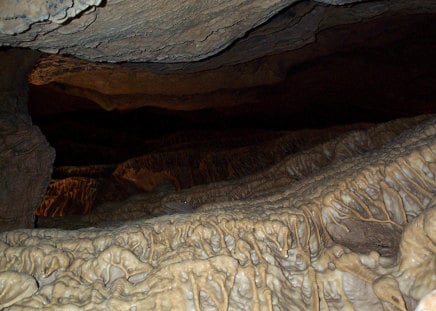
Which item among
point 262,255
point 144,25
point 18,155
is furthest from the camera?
point 18,155

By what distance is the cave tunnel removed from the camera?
2029 millimetres

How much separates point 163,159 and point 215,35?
413cm

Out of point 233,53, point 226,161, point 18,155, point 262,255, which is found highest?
point 233,53

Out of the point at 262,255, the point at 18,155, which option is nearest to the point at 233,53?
the point at 18,155

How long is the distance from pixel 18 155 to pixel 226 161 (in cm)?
339

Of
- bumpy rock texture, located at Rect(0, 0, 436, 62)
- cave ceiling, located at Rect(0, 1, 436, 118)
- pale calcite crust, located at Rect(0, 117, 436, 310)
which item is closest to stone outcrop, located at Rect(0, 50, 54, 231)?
cave ceiling, located at Rect(0, 1, 436, 118)

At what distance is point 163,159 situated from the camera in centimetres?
749

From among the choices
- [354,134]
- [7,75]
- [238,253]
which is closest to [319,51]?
[354,134]

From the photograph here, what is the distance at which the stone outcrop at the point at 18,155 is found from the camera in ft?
14.8

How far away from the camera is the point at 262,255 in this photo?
7.26ft

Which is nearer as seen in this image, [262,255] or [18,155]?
[262,255]

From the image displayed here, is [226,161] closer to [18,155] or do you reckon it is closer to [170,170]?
[170,170]

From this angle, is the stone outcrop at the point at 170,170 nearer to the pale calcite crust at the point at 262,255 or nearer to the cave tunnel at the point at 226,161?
the cave tunnel at the point at 226,161

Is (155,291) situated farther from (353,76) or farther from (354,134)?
(353,76)
